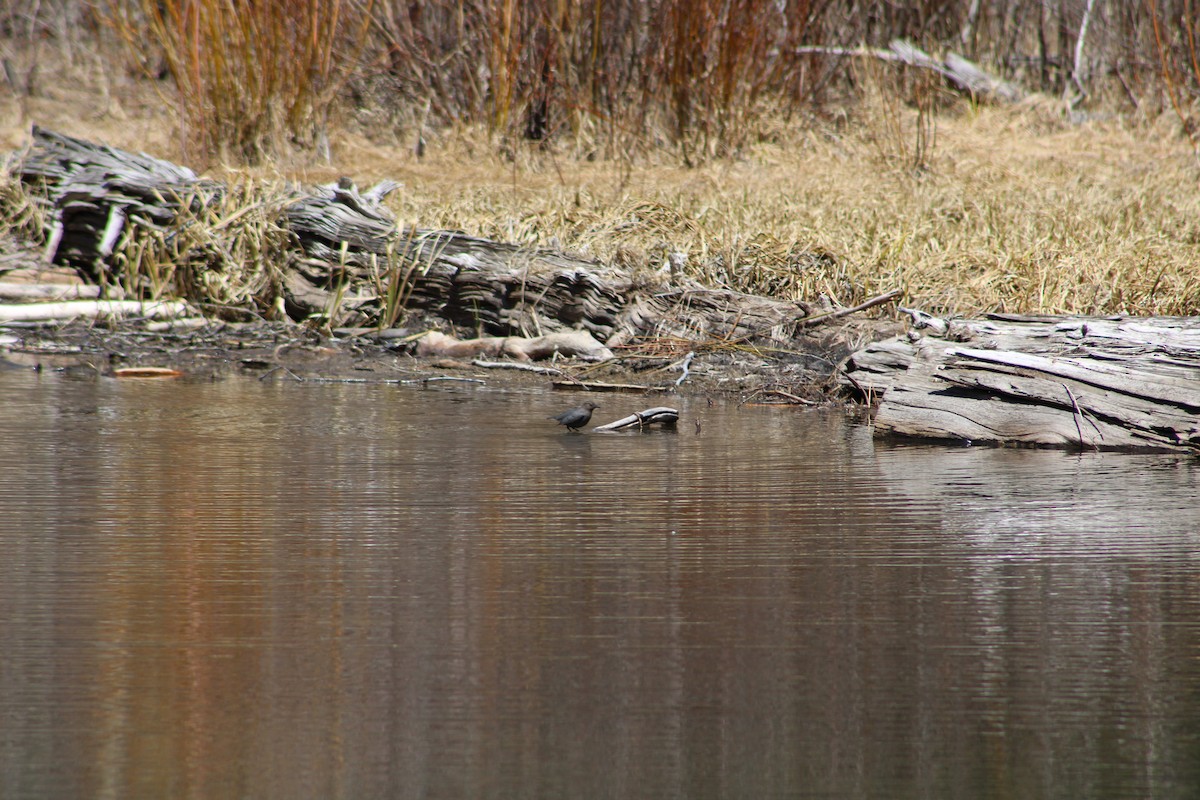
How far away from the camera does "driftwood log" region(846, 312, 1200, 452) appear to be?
5.11 metres

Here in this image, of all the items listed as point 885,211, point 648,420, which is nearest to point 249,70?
point 885,211

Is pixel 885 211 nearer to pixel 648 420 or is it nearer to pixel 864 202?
pixel 864 202

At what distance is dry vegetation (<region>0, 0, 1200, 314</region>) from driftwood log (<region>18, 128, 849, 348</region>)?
444 mm

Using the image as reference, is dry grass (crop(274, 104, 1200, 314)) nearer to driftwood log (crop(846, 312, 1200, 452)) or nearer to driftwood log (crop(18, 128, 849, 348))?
driftwood log (crop(18, 128, 849, 348))

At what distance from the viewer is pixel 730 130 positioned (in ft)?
37.4

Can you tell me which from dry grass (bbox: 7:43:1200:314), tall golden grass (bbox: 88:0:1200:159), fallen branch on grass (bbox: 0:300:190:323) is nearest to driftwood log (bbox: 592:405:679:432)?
dry grass (bbox: 7:43:1200:314)

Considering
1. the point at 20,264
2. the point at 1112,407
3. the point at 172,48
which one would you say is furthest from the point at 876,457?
the point at 172,48

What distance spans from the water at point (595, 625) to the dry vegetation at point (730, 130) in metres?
3.54

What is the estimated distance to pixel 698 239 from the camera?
8.46m

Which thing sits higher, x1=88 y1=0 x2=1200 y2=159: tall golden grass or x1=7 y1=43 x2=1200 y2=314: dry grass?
x1=88 y1=0 x2=1200 y2=159: tall golden grass

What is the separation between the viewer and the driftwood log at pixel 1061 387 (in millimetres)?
5113

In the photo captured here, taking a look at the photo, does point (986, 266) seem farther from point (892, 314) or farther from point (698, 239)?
point (698, 239)

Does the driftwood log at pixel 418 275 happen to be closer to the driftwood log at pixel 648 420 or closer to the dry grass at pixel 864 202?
the dry grass at pixel 864 202

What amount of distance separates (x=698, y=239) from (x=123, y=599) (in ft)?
19.3
